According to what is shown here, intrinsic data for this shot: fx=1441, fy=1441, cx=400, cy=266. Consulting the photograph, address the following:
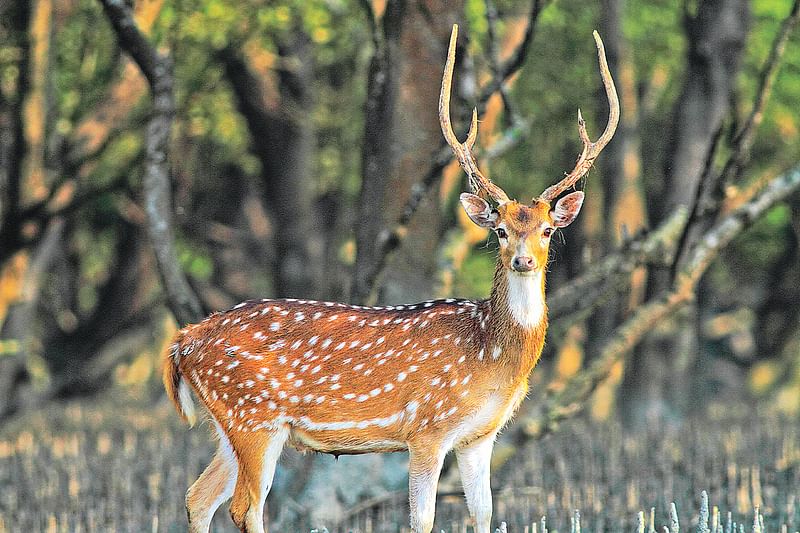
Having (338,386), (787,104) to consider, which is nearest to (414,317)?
(338,386)

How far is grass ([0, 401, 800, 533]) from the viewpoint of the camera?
10102 mm

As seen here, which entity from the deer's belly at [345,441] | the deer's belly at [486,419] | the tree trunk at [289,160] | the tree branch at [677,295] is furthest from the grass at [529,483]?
the tree trunk at [289,160]

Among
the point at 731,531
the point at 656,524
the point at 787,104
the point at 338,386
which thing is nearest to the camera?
the point at 731,531

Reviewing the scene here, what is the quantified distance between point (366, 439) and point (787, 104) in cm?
1334

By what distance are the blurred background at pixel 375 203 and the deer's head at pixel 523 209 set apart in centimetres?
34

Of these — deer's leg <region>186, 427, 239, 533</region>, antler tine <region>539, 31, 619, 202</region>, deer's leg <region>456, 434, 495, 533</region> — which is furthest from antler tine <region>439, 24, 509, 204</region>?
deer's leg <region>186, 427, 239, 533</region>

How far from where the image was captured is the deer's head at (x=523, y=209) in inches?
300

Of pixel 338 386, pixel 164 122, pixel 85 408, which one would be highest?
pixel 164 122

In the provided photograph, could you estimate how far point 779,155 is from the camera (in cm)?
2239

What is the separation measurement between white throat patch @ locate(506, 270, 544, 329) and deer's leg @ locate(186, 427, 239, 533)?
6.00 ft

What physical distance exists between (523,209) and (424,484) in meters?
1.57

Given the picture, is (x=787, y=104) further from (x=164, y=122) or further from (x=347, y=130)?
(x=164, y=122)

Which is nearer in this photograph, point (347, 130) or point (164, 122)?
point (164, 122)

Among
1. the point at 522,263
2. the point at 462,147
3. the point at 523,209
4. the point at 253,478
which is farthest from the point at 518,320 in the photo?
the point at 253,478
